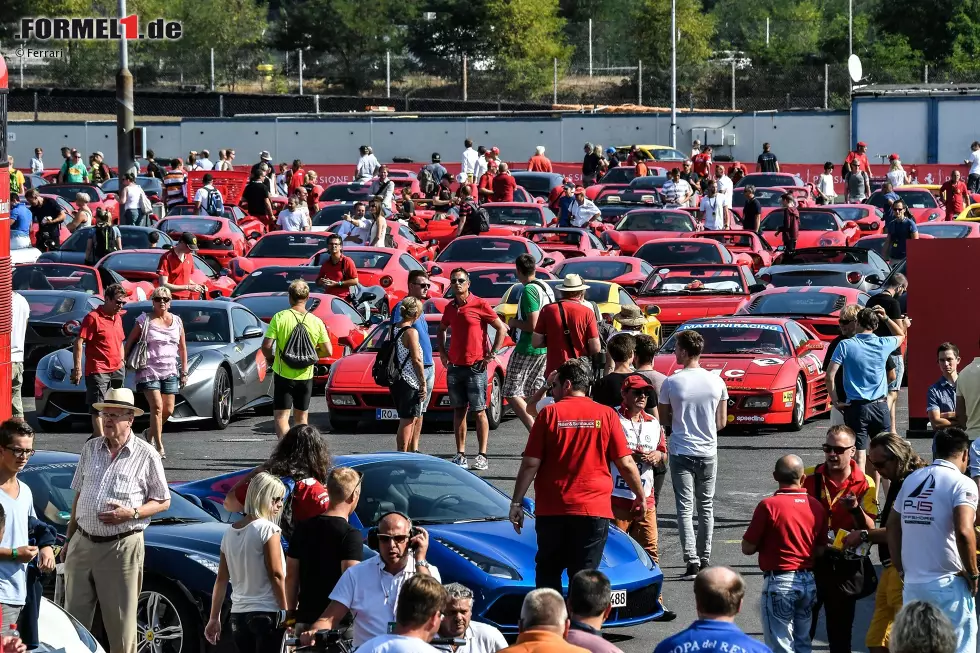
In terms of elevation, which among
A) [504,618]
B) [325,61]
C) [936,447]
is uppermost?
[325,61]

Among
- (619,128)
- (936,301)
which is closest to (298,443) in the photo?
(936,301)

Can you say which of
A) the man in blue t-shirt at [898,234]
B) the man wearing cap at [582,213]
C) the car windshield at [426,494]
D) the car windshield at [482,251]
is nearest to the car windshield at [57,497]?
the car windshield at [426,494]

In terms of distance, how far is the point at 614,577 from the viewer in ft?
33.4

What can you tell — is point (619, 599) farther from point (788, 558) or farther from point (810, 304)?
point (810, 304)

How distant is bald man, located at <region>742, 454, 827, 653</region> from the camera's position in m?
8.76

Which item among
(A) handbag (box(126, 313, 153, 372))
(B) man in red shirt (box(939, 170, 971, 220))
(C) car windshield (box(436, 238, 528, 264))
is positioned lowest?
(A) handbag (box(126, 313, 153, 372))

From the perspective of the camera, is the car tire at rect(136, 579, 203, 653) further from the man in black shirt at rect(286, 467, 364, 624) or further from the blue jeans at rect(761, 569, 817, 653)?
the blue jeans at rect(761, 569, 817, 653)

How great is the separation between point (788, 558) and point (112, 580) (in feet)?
11.4

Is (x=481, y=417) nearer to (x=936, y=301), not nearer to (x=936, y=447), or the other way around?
(x=936, y=301)

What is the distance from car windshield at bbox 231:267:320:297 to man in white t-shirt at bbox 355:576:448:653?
1647 centimetres

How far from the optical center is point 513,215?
32094 mm

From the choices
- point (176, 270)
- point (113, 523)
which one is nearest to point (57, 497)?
point (113, 523)

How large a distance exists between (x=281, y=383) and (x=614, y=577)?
586 centimetres

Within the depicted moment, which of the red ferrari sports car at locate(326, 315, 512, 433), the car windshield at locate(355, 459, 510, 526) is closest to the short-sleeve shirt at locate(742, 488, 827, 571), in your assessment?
the car windshield at locate(355, 459, 510, 526)
